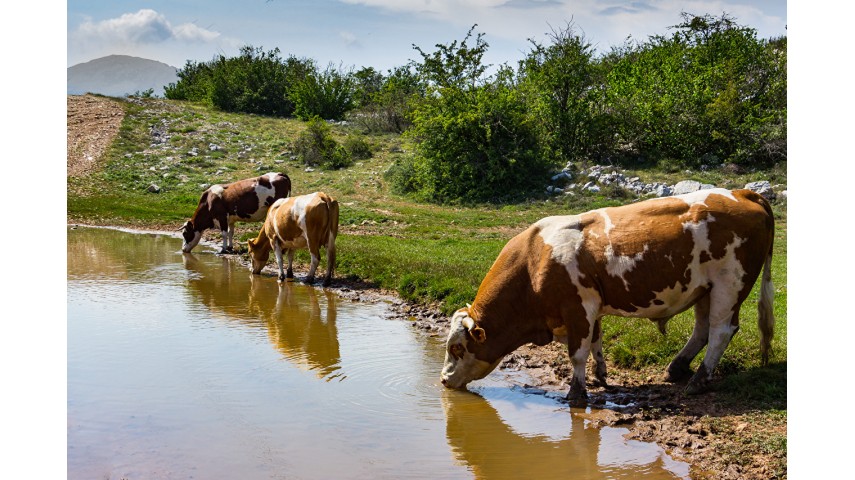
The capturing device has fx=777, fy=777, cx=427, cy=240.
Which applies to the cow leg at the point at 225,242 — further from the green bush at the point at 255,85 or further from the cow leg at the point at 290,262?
the green bush at the point at 255,85

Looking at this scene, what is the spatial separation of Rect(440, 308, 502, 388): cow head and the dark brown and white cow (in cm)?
1400

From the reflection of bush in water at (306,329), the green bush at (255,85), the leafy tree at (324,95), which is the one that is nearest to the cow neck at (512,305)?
the reflection of bush in water at (306,329)

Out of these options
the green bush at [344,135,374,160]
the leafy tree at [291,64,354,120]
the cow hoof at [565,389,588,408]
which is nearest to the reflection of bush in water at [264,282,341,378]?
the cow hoof at [565,389,588,408]

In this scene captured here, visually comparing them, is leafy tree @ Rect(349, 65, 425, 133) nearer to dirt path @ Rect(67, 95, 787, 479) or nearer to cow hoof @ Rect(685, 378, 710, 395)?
dirt path @ Rect(67, 95, 787, 479)

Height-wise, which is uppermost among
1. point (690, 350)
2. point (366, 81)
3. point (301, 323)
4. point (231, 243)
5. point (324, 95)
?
point (366, 81)

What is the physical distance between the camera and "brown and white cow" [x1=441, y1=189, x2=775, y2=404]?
8.42 meters

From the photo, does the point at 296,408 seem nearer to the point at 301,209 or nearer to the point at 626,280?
the point at 626,280

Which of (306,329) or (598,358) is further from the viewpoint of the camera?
(306,329)

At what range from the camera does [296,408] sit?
8828mm

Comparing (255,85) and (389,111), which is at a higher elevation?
(255,85)

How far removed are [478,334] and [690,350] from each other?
2.54 metres

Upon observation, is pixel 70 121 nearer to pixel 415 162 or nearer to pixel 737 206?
pixel 415 162

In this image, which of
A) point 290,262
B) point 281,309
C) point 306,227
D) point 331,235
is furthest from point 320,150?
point 281,309
